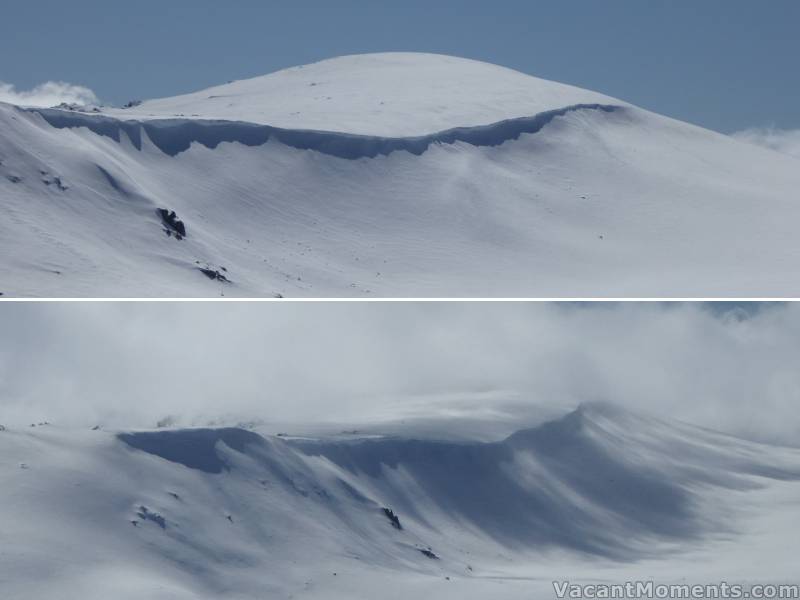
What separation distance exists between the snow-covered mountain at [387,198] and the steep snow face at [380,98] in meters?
0.20

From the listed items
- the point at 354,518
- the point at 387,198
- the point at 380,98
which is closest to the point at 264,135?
the point at 387,198

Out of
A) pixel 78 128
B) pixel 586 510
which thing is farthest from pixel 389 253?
pixel 586 510

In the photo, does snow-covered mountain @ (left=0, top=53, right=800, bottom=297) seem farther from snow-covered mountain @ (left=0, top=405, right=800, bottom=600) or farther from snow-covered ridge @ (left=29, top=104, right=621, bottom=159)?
snow-covered mountain @ (left=0, top=405, right=800, bottom=600)

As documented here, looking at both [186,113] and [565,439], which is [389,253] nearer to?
[186,113]

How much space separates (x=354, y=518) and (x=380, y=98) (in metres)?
20.1

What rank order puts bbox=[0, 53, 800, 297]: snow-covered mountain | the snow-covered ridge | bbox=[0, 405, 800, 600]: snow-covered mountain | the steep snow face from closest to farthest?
bbox=[0, 405, 800, 600]: snow-covered mountain < bbox=[0, 53, 800, 297]: snow-covered mountain < the snow-covered ridge < the steep snow face

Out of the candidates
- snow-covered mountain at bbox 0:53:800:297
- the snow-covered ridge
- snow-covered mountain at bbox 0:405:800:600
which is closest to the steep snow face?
snow-covered mountain at bbox 0:53:800:297

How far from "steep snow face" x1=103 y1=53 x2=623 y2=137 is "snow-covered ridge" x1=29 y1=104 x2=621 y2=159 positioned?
534mm

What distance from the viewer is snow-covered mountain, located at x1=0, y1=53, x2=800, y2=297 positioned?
3416 cm

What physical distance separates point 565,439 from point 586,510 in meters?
9.10

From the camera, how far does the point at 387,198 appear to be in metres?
44.2

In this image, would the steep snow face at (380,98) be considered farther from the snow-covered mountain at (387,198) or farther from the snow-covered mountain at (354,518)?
the snow-covered mountain at (354,518)

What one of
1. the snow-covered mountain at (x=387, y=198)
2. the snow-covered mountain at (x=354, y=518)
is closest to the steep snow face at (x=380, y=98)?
the snow-covered mountain at (x=387, y=198)

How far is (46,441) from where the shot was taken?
3734 centimetres
